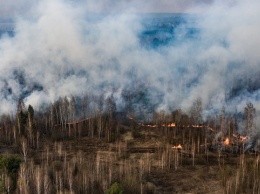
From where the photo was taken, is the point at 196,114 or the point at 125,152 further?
the point at 196,114

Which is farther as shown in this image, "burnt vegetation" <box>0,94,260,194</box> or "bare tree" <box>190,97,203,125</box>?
"bare tree" <box>190,97,203,125</box>

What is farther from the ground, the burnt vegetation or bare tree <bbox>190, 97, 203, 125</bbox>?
bare tree <bbox>190, 97, 203, 125</bbox>

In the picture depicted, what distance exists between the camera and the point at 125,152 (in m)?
74.4

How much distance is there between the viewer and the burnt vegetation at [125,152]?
171 ft

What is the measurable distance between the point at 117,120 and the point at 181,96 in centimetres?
3477

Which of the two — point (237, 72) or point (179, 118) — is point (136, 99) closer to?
point (179, 118)

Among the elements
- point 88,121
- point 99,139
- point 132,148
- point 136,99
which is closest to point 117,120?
point 88,121

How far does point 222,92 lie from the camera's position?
125250mm

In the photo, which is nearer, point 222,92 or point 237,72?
point 222,92

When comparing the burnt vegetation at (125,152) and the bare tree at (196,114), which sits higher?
the bare tree at (196,114)

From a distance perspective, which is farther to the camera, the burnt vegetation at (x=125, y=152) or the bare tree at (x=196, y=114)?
the bare tree at (x=196, y=114)

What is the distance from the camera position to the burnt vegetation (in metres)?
52.2

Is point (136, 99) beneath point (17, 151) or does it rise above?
above

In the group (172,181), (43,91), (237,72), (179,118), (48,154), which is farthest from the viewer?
(237,72)
